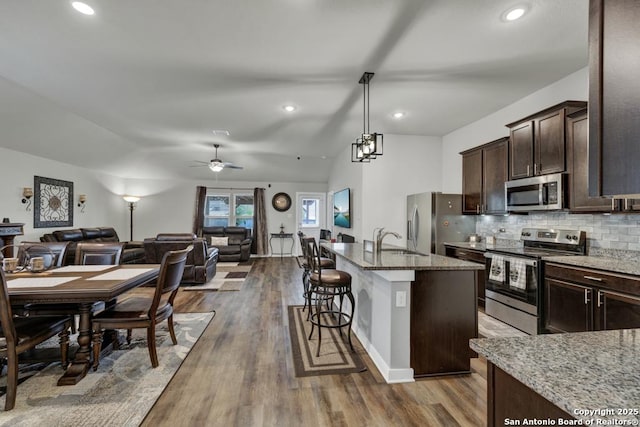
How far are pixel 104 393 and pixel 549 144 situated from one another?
4.70m

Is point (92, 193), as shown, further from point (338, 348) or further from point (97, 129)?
point (338, 348)

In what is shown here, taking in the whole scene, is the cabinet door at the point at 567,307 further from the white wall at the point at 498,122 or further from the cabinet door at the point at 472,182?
the cabinet door at the point at 472,182

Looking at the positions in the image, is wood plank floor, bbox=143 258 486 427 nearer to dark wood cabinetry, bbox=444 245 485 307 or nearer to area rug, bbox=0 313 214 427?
area rug, bbox=0 313 214 427

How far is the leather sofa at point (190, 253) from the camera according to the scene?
5406mm

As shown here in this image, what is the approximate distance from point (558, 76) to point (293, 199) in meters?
7.50

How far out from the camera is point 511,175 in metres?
3.81

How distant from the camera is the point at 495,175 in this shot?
416 cm

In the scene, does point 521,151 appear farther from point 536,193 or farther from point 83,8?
point 83,8

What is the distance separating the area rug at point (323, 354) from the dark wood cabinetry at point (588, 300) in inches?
75.7

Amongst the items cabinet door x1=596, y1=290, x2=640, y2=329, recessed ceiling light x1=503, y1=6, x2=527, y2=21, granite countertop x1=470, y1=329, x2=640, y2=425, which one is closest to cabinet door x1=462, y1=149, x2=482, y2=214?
cabinet door x1=596, y1=290, x2=640, y2=329

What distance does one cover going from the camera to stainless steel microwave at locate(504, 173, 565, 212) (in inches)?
125

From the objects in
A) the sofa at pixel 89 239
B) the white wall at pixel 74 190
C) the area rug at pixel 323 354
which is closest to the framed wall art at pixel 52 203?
the white wall at pixel 74 190

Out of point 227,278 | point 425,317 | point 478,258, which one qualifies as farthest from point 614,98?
point 227,278

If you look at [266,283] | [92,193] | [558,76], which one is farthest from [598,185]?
[92,193]
